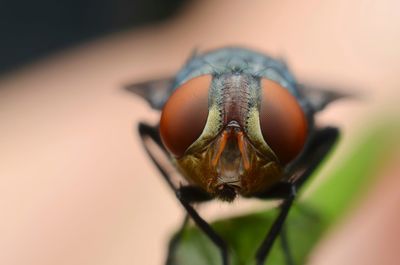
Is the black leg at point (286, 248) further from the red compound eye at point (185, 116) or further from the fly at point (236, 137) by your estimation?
the red compound eye at point (185, 116)

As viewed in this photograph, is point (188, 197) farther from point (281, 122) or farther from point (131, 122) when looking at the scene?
point (131, 122)

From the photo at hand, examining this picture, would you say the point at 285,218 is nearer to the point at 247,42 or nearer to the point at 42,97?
the point at 247,42

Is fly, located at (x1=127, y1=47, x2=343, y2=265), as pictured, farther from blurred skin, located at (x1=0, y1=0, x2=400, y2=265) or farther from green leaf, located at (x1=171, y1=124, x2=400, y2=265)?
blurred skin, located at (x1=0, y1=0, x2=400, y2=265)

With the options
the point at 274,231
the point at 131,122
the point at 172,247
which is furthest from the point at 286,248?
the point at 131,122

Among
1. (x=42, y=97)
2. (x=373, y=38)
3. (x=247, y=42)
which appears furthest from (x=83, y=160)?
(x=373, y=38)

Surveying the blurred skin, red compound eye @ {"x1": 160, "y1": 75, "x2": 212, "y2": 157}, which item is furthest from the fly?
the blurred skin

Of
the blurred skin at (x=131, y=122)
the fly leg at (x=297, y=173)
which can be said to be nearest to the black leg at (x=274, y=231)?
the fly leg at (x=297, y=173)
